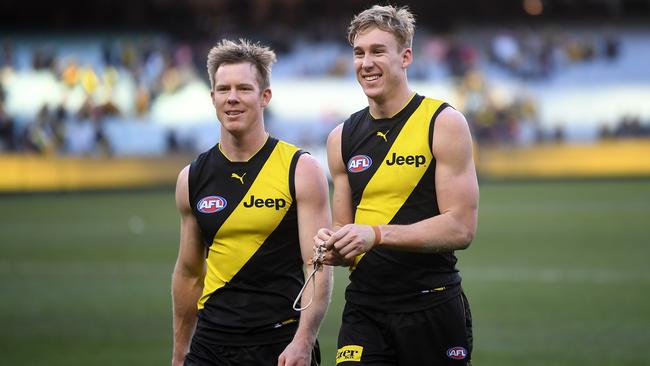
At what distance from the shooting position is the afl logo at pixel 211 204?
18.2 ft

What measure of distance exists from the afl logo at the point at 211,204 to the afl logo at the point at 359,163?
65cm

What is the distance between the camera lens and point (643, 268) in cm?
1670

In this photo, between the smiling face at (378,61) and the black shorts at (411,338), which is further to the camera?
→ the black shorts at (411,338)

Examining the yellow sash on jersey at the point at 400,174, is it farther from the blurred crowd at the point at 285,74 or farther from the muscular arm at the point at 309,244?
the blurred crowd at the point at 285,74

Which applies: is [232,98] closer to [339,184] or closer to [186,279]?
[339,184]

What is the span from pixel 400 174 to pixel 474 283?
10.9 meters

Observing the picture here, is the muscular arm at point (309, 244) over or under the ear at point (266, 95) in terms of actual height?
under

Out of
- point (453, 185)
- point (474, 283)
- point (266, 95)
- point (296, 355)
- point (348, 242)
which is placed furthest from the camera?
point (474, 283)

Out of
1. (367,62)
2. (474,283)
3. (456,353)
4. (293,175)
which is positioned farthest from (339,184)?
(474,283)

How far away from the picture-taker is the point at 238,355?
5426mm

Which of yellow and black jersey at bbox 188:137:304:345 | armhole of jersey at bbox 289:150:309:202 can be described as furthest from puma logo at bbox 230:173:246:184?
armhole of jersey at bbox 289:150:309:202

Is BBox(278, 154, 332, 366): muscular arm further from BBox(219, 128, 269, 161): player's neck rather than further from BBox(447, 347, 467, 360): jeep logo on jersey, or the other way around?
BBox(447, 347, 467, 360): jeep logo on jersey

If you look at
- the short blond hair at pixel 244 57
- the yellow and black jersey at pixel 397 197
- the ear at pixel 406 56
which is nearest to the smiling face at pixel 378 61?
the ear at pixel 406 56

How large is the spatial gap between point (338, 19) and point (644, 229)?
2924 centimetres
